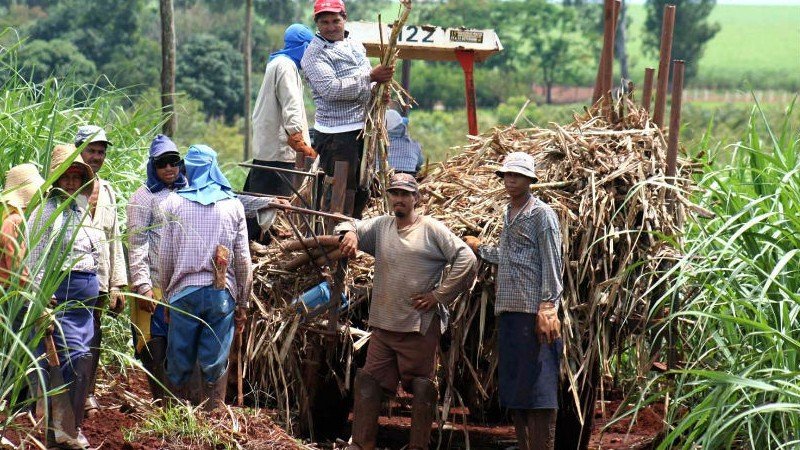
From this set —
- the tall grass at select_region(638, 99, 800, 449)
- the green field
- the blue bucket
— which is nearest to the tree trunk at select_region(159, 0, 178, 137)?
the blue bucket

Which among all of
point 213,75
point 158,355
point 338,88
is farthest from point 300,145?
point 213,75

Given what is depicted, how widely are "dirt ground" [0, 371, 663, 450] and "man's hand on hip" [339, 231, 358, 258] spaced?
1.08 m

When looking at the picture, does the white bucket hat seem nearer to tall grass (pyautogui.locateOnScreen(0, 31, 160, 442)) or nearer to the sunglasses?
the sunglasses

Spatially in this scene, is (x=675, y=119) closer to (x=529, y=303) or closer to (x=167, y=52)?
(x=529, y=303)

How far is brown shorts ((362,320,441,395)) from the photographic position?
7406 millimetres

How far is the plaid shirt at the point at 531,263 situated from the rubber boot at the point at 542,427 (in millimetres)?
570

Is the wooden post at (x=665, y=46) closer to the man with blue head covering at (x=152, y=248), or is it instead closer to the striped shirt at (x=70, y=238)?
the man with blue head covering at (x=152, y=248)

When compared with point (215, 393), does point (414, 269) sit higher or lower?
higher

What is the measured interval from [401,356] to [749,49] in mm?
84332

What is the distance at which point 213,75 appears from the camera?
47219mm

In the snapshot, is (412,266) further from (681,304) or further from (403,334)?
(681,304)

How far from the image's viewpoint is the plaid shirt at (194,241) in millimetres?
7352

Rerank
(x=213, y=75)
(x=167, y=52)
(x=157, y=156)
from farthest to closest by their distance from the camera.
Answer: (x=213, y=75), (x=167, y=52), (x=157, y=156)

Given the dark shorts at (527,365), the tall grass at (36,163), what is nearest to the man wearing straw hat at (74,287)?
the tall grass at (36,163)
